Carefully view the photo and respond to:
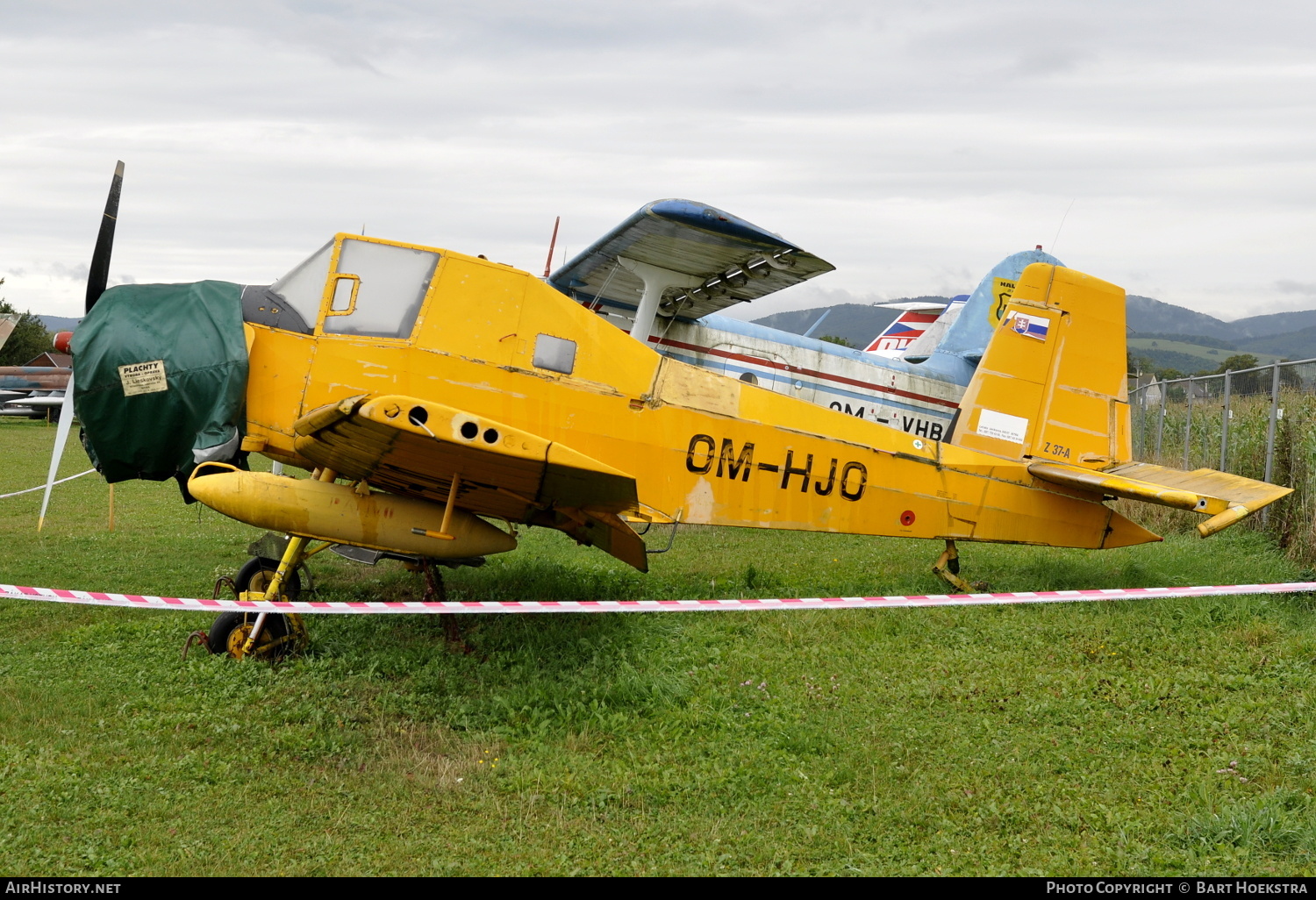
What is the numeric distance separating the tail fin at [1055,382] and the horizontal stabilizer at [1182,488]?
19 centimetres

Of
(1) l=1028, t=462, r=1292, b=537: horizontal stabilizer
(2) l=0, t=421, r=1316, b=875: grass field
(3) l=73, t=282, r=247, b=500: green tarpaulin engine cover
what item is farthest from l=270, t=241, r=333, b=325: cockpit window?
(1) l=1028, t=462, r=1292, b=537: horizontal stabilizer

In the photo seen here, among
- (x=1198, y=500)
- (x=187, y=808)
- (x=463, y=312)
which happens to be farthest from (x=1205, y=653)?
(x=187, y=808)

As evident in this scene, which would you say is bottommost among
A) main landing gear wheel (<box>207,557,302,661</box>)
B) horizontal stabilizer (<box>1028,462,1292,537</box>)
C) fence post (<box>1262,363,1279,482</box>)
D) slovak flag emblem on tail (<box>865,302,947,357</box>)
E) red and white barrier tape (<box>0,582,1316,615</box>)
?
main landing gear wheel (<box>207,557,302,661</box>)

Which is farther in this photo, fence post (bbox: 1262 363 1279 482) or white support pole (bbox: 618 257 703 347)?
white support pole (bbox: 618 257 703 347)

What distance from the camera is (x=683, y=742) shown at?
4723 millimetres

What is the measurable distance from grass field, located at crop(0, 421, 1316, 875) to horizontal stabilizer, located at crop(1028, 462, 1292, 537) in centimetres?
67

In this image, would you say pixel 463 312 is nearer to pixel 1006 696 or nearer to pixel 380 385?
pixel 380 385

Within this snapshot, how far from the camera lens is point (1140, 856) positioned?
3598mm

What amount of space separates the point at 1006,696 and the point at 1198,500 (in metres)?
2.17

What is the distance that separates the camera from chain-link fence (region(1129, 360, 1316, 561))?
7805 millimetres

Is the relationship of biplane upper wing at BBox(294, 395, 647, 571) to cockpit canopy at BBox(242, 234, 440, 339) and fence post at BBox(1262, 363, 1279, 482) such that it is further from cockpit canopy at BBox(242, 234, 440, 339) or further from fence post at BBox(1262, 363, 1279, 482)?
fence post at BBox(1262, 363, 1279, 482)

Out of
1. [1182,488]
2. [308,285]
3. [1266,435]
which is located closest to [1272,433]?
[1266,435]

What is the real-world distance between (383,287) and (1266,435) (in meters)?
8.22

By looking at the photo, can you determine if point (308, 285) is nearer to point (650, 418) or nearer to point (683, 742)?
point (650, 418)
